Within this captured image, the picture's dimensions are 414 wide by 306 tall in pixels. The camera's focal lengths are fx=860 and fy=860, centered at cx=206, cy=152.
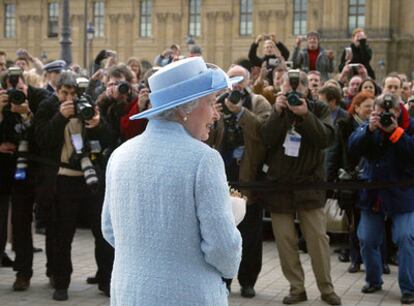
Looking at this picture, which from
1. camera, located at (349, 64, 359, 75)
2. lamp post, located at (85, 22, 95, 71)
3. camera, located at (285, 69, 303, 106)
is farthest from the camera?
lamp post, located at (85, 22, 95, 71)

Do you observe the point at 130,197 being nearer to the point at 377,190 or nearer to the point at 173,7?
the point at 377,190

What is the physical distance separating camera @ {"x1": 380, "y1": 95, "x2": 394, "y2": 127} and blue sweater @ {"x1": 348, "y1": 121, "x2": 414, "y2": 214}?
0.23 m

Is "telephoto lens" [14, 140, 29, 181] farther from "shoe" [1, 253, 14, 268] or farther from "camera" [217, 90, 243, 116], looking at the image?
"camera" [217, 90, 243, 116]

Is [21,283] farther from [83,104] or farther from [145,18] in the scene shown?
[145,18]

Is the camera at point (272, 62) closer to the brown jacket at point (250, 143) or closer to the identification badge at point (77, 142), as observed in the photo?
the brown jacket at point (250, 143)

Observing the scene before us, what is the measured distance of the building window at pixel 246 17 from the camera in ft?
189

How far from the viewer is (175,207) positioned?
3738mm

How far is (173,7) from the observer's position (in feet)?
196

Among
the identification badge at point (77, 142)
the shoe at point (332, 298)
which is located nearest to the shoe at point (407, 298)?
the shoe at point (332, 298)

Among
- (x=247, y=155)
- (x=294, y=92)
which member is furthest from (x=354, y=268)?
(x=294, y=92)

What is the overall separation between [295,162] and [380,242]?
1283 mm

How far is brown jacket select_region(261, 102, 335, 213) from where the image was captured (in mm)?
8156

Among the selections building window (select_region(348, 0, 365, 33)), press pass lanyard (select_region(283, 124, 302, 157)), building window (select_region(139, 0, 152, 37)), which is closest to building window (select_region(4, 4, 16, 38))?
building window (select_region(139, 0, 152, 37))

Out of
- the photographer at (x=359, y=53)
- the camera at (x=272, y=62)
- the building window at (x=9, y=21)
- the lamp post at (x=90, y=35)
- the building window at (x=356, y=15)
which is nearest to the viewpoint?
the camera at (x=272, y=62)
